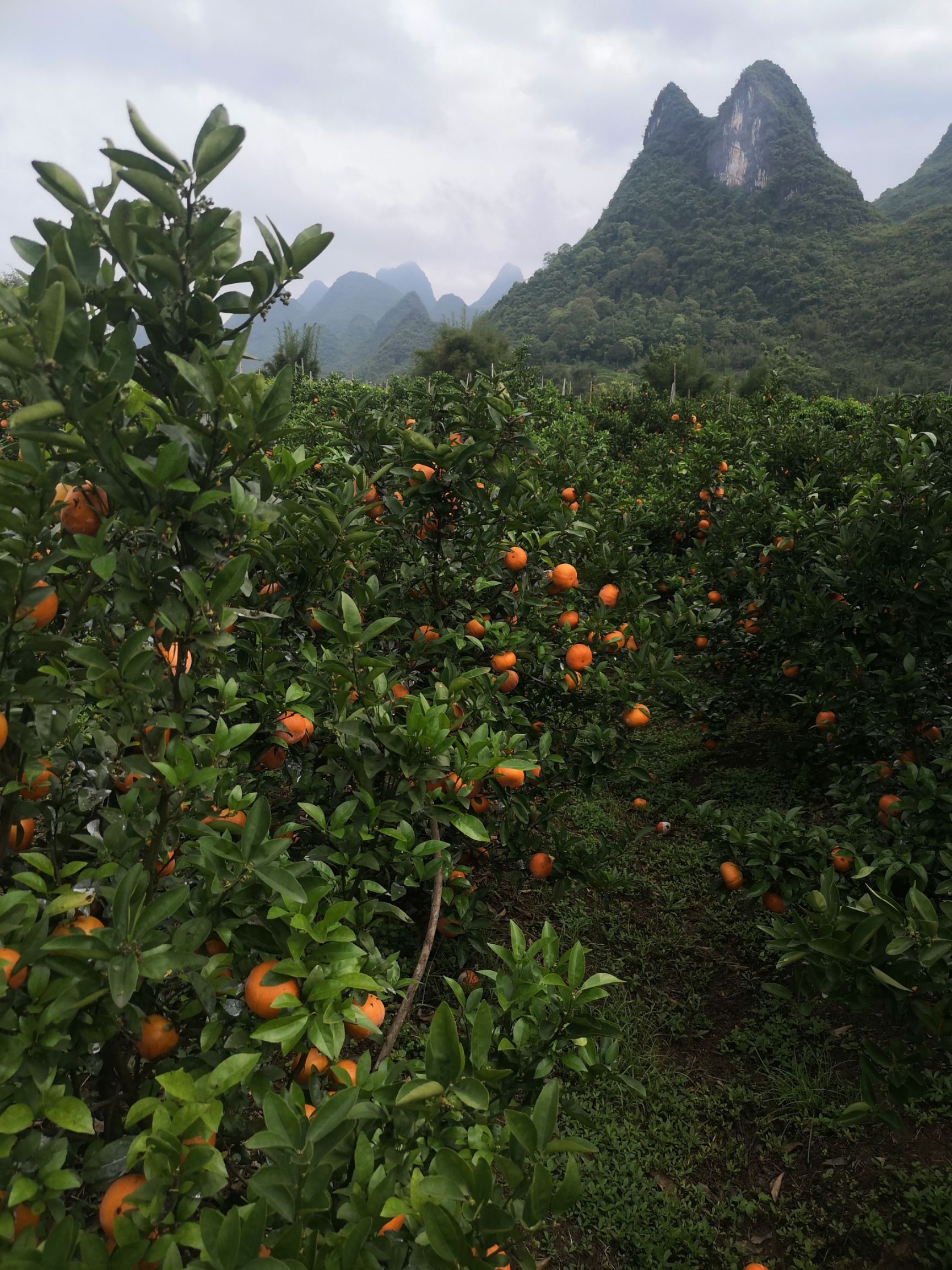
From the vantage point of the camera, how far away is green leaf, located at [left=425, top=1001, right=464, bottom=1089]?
81cm

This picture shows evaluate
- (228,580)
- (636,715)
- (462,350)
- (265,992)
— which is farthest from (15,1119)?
(462,350)

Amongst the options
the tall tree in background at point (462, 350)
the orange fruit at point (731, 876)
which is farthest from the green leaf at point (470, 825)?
the tall tree in background at point (462, 350)

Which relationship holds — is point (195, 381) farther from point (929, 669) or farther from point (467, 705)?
point (929, 669)

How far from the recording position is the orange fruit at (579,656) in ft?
7.38

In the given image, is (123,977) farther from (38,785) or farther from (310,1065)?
(38,785)

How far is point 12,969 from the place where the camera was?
2.49 feet

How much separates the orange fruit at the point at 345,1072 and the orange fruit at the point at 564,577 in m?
1.52

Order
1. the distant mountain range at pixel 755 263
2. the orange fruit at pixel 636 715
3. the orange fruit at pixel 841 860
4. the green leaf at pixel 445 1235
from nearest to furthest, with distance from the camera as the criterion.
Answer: the green leaf at pixel 445 1235
the orange fruit at pixel 841 860
the orange fruit at pixel 636 715
the distant mountain range at pixel 755 263

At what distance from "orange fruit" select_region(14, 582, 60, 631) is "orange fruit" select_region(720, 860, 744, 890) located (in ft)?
6.90

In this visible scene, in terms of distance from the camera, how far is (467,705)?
1797 mm

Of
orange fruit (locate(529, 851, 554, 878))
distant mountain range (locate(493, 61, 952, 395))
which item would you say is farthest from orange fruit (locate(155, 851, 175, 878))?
distant mountain range (locate(493, 61, 952, 395))

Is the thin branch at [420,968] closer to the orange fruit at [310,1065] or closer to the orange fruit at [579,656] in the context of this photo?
the orange fruit at [310,1065]

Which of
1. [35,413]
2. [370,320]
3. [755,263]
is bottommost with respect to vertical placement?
[35,413]

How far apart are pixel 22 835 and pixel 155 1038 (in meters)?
0.39
